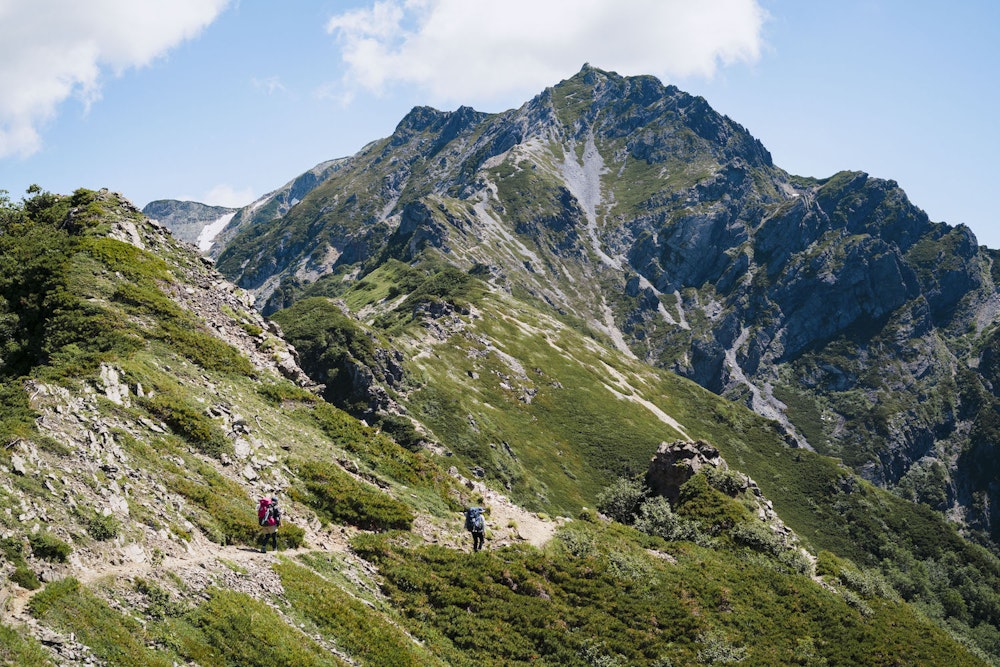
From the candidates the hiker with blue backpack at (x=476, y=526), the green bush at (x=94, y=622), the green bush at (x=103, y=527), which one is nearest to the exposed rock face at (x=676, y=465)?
the hiker with blue backpack at (x=476, y=526)

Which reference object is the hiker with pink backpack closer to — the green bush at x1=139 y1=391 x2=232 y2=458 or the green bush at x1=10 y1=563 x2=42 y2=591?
the green bush at x1=139 y1=391 x2=232 y2=458

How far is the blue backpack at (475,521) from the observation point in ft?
113

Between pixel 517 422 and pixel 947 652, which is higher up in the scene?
pixel 517 422

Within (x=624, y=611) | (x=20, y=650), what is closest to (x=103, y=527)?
(x=20, y=650)

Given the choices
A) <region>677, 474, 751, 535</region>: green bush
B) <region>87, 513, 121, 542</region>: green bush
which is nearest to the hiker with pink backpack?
<region>87, 513, 121, 542</region>: green bush

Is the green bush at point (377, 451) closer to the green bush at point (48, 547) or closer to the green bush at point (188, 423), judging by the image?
the green bush at point (188, 423)

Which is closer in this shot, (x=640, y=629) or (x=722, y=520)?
(x=640, y=629)

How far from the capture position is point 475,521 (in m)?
34.5

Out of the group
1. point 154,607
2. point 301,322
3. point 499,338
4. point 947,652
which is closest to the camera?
point 154,607

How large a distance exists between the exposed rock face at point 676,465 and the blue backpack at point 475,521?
2693cm

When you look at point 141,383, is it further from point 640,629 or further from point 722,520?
point 722,520

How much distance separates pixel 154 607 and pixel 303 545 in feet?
32.3

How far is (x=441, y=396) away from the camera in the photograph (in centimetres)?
14575

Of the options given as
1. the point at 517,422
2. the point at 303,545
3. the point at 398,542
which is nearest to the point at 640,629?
the point at 398,542
